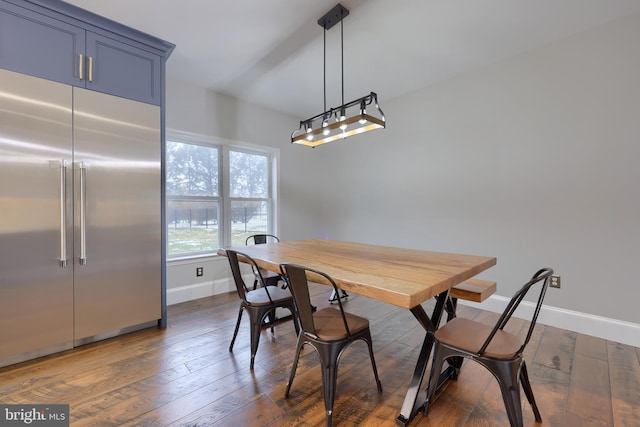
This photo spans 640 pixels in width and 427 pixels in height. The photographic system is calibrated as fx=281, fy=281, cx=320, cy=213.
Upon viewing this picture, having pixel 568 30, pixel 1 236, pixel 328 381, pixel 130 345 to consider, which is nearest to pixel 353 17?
pixel 568 30

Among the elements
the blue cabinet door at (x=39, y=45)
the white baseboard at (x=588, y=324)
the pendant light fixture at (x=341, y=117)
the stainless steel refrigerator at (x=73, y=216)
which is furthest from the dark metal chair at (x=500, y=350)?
the blue cabinet door at (x=39, y=45)

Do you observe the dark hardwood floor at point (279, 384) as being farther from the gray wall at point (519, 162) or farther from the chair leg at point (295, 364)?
the gray wall at point (519, 162)

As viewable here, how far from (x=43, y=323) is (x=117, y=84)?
1.96 metres

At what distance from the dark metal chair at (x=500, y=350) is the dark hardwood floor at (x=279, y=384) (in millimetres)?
270

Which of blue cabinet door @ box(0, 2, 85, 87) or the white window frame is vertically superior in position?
blue cabinet door @ box(0, 2, 85, 87)

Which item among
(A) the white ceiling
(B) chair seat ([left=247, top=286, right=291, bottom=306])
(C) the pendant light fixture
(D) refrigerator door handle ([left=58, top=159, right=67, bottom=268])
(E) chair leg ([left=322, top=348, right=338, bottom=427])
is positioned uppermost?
(A) the white ceiling

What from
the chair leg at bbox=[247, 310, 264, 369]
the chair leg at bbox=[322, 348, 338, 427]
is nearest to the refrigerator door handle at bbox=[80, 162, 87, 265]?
the chair leg at bbox=[247, 310, 264, 369]

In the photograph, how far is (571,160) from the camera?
2582mm

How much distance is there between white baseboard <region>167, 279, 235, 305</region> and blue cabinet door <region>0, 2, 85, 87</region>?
2269 mm

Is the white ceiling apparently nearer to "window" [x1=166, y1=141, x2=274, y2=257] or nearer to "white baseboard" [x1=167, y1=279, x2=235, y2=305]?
"window" [x1=166, y1=141, x2=274, y2=257]

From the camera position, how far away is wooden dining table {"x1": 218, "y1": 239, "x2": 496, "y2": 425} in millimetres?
1278

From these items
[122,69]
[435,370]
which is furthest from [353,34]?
[435,370]

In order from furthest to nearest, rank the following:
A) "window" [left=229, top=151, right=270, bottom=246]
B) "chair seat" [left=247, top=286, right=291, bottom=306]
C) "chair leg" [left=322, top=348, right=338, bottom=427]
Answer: "window" [left=229, top=151, right=270, bottom=246]
"chair seat" [left=247, top=286, right=291, bottom=306]
"chair leg" [left=322, top=348, right=338, bottom=427]

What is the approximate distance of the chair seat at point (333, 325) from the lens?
1.53 metres
